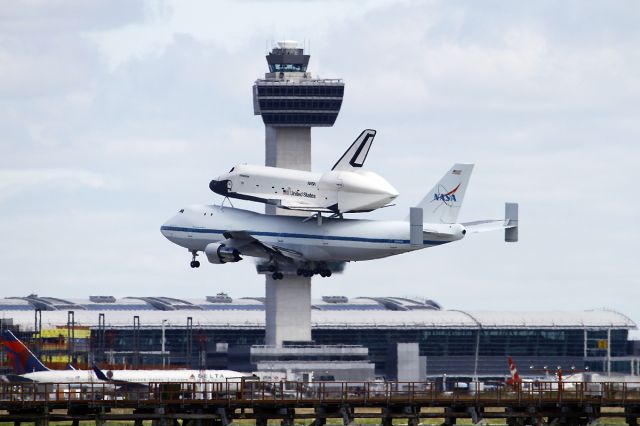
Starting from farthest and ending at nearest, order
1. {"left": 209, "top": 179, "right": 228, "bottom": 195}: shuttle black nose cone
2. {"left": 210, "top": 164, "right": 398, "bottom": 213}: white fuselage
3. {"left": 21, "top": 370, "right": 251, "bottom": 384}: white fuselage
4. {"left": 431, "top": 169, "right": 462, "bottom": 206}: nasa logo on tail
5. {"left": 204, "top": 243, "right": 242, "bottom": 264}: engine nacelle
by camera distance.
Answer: {"left": 21, "top": 370, "right": 251, "bottom": 384}: white fuselage, {"left": 431, "top": 169, "right": 462, "bottom": 206}: nasa logo on tail, {"left": 209, "top": 179, "right": 228, "bottom": 195}: shuttle black nose cone, {"left": 204, "top": 243, "right": 242, "bottom": 264}: engine nacelle, {"left": 210, "top": 164, "right": 398, "bottom": 213}: white fuselage

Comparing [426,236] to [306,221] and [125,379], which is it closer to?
[306,221]

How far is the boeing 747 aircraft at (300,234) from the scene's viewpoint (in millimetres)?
147500

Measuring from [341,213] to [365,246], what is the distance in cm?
448

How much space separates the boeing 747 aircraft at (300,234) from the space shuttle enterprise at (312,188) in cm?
325

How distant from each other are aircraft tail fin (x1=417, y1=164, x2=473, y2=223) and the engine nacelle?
1642 cm

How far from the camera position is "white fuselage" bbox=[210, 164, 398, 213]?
14200 cm

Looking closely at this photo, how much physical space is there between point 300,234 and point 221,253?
7412 mm

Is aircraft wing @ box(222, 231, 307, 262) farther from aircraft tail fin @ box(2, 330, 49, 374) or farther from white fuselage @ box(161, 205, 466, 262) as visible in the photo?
aircraft tail fin @ box(2, 330, 49, 374)

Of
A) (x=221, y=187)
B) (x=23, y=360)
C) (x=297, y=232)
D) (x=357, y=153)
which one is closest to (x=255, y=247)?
(x=297, y=232)

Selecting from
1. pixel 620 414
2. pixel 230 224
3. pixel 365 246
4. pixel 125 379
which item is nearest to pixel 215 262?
pixel 230 224

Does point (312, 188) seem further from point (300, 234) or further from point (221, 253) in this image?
point (221, 253)

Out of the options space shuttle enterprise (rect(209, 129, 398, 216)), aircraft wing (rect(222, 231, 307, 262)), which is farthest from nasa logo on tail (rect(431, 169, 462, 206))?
aircraft wing (rect(222, 231, 307, 262))

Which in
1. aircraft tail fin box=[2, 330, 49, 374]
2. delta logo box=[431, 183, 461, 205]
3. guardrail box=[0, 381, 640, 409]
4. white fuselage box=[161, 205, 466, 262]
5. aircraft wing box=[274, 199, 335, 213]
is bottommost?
guardrail box=[0, 381, 640, 409]

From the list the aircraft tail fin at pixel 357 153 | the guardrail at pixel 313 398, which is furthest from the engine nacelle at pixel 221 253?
the guardrail at pixel 313 398
